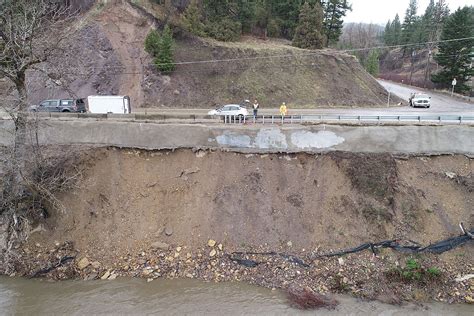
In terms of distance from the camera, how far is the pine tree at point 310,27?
37969mm

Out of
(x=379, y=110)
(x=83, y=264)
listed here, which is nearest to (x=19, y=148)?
(x=83, y=264)

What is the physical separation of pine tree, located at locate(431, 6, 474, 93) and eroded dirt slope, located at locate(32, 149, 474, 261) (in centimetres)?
3031

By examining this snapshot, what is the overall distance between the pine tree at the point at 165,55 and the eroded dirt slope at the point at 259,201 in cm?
1609

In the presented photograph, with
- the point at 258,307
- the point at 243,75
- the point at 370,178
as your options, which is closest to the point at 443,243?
the point at 370,178

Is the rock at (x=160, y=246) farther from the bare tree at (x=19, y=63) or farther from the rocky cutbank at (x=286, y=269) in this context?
the bare tree at (x=19, y=63)

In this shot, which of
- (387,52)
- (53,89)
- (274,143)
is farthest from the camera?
(387,52)

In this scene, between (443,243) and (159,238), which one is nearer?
(443,243)

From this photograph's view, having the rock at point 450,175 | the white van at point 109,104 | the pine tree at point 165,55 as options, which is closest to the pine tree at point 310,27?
the pine tree at point 165,55

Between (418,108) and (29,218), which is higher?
(418,108)

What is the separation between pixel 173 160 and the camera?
56.7 feet

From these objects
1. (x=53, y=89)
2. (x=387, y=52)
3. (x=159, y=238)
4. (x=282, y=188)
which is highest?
(x=387, y=52)

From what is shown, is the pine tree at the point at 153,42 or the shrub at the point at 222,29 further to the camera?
the shrub at the point at 222,29

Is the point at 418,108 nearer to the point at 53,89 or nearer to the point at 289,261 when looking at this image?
the point at 289,261

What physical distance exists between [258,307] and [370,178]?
7.62 metres
